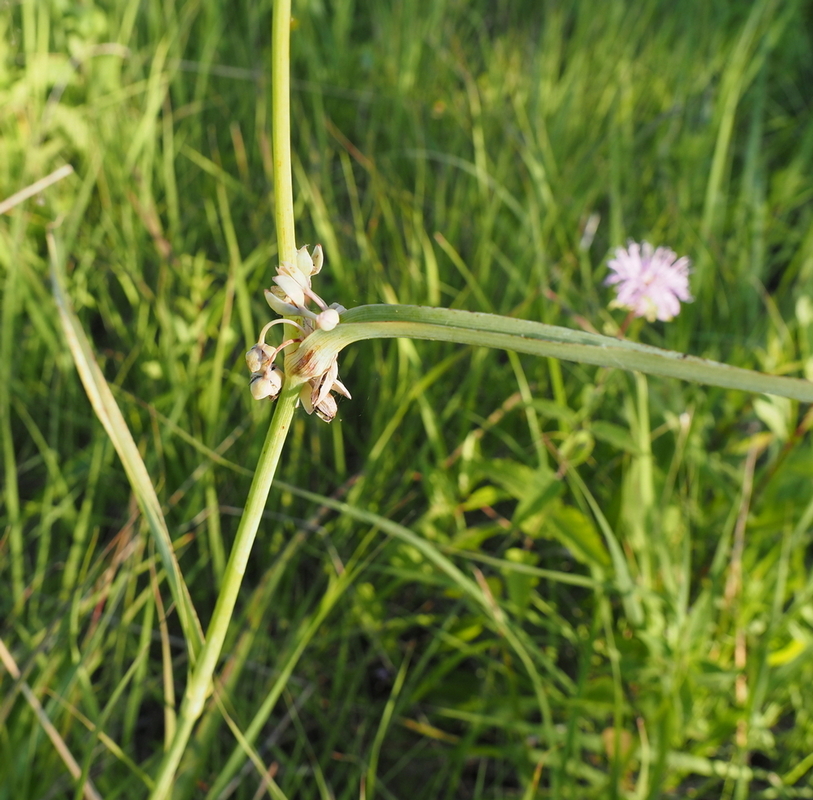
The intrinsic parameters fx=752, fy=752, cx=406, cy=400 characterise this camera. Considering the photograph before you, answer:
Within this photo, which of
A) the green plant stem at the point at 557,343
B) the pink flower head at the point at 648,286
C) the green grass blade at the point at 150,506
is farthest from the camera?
the pink flower head at the point at 648,286

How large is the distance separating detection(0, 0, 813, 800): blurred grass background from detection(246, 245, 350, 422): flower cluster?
46 centimetres

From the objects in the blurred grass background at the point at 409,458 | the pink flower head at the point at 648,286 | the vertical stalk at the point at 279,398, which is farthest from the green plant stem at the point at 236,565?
the pink flower head at the point at 648,286

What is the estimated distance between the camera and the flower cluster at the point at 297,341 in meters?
0.39

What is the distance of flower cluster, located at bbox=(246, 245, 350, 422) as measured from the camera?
393mm

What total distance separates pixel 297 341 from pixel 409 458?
3.00 ft

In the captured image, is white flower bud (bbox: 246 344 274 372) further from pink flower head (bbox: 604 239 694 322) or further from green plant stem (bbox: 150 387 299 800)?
pink flower head (bbox: 604 239 694 322)

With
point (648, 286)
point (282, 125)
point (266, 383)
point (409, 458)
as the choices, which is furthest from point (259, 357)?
point (409, 458)

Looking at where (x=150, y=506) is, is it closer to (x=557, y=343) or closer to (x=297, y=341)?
(x=297, y=341)

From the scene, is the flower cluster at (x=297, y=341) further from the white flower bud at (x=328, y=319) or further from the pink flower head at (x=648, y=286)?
the pink flower head at (x=648, y=286)

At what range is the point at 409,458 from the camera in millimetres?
1326

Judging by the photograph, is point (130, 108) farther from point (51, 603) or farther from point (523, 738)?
point (523, 738)

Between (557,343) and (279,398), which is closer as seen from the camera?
(557,343)

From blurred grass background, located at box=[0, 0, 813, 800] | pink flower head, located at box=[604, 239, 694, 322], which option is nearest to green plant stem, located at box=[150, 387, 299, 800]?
blurred grass background, located at box=[0, 0, 813, 800]

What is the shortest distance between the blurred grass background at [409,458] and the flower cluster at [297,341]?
Result: 46cm
